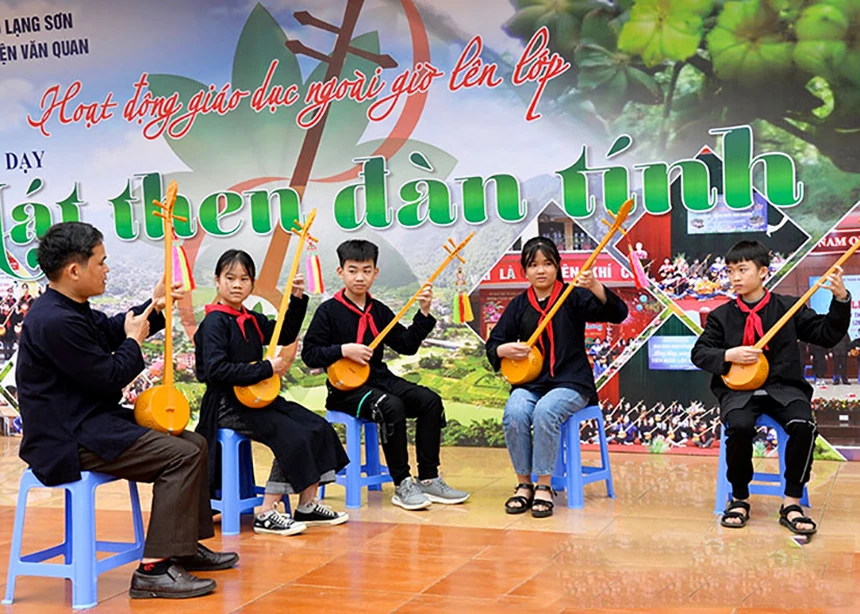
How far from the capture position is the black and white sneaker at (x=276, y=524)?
3.93 meters

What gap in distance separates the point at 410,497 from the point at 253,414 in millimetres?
767

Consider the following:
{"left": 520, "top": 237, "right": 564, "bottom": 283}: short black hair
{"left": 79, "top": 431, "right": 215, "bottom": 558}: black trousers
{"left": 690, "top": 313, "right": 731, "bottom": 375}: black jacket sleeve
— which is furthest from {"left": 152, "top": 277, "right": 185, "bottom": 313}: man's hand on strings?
{"left": 690, "top": 313, "right": 731, "bottom": 375}: black jacket sleeve

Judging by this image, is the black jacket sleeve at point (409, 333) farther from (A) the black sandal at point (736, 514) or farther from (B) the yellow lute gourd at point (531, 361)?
(A) the black sandal at point (736, 514)

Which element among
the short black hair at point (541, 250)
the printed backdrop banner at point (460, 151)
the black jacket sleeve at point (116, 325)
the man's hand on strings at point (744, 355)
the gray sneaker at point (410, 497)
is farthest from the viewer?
the printed backdrop banner at point (460, 151)

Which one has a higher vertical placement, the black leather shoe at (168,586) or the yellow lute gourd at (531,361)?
the yellow lute gourd at (531,361)

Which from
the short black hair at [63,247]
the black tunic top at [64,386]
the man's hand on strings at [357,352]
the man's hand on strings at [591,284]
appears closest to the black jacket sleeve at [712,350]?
the man's hand on strings at [591,284]

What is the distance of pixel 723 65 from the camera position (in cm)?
532

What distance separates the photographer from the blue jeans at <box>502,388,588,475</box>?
4.24 metres

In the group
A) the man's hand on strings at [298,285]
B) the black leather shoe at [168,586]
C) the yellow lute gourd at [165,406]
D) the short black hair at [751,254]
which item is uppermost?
the short black hair at [751,254]

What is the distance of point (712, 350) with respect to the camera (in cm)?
410

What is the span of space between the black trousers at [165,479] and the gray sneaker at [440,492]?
1438mm

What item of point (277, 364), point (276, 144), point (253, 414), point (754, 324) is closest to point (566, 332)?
point (754, 324)

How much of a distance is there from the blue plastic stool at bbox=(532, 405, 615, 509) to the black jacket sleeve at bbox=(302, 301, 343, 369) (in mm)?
987

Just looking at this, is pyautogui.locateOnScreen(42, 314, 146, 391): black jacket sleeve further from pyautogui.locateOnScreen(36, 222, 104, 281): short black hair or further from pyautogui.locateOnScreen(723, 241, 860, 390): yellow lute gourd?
pyautogui.locateOnScreen(723, 241, 860, 390): yellow lute gourd
